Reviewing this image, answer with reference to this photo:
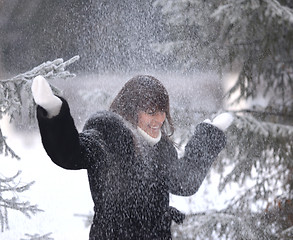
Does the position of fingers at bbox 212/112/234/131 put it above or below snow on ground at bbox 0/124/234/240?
above

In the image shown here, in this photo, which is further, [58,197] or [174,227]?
[58,197]

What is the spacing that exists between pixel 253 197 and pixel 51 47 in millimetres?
3002

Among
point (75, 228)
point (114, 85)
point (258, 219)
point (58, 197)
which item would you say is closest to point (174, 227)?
point (258, 219)

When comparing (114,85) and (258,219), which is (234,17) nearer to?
(258,219)

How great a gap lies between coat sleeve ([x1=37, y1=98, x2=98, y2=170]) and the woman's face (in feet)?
0.50

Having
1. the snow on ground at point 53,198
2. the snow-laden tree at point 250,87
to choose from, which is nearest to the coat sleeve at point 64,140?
the snow-laden tree at point 250,87

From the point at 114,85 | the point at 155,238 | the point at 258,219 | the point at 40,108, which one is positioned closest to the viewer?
the point at 40,108

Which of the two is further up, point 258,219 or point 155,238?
point 155,238

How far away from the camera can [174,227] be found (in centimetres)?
298

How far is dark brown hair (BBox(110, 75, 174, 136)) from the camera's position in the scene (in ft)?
3.74

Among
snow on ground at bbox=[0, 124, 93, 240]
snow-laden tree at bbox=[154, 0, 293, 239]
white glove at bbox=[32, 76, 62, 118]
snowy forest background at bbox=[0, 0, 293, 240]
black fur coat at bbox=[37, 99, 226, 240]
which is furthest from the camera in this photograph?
snow on ground at bbox=[0, 124, 93, 240]

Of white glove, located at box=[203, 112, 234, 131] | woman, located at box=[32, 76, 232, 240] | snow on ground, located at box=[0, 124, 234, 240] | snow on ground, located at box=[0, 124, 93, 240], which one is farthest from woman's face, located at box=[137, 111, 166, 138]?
snow on ground, located at box=[0, 124, 93, 240]

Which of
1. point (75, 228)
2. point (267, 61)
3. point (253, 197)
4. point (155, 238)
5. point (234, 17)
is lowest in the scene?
point (75, 228)

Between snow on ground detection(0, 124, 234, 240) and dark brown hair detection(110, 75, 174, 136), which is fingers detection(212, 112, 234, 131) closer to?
dark brown hair detection(110, 75, 174, 136)
